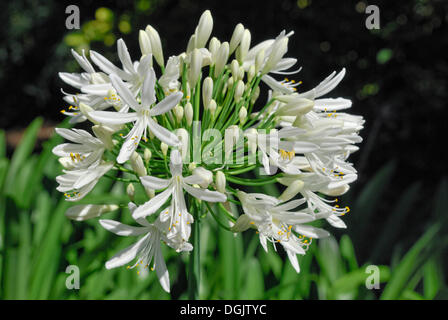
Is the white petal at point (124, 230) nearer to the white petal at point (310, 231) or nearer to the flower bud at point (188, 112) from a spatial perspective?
the flower bud at point (188, 112)

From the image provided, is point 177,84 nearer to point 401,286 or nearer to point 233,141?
point 233,141

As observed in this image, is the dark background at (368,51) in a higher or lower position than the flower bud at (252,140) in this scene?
higher

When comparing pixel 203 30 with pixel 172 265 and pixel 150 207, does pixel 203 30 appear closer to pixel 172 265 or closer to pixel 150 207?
pixel 150 207

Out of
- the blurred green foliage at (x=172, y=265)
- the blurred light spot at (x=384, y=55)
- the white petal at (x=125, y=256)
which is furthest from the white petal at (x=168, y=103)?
the blurred light spot at (x=384, y=55)

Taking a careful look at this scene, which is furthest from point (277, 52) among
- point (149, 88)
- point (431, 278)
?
point (431, 278)

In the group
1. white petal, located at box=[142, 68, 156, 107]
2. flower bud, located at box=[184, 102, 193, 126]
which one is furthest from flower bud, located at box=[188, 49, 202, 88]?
white petal, located at box=[142, 68, 156, 107]

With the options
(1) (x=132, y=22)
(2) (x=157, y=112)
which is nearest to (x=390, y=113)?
(1) (x=132, y=22)
